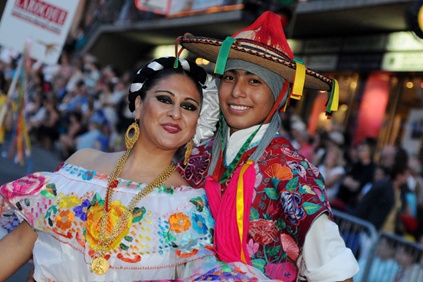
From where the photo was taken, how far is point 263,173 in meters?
3.38

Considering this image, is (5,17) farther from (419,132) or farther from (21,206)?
A: (419,132)

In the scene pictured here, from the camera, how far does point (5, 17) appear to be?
7793 millimetres

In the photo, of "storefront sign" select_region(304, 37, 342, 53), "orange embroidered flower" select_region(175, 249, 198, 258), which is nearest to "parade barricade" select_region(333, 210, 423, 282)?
"orange embroidered flower" select_region(175, 249, 198, 258)

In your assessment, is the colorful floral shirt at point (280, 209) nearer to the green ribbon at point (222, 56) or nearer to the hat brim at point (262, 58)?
the hat brim at point (262, 58)

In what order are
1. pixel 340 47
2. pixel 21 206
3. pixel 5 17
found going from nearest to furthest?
pixel 21 206 → pixel 5 17 → pixel 340 47

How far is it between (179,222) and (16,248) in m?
0.80

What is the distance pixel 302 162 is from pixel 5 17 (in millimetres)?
5449

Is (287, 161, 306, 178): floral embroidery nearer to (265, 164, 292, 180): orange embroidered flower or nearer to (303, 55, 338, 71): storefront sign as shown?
(265, 164, 292, 180): orange embroidered flower

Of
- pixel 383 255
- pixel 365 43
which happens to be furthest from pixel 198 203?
pixel 365 43

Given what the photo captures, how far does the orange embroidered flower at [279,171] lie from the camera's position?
3277 millimetres

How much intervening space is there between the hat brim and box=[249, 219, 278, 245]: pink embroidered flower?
0.78 metres

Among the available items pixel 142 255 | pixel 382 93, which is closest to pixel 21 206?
pixel 142 255

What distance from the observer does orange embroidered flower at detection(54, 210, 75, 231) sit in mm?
3088

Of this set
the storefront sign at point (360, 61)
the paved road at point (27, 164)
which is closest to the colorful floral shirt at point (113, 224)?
the paved road at point (27, 164)
